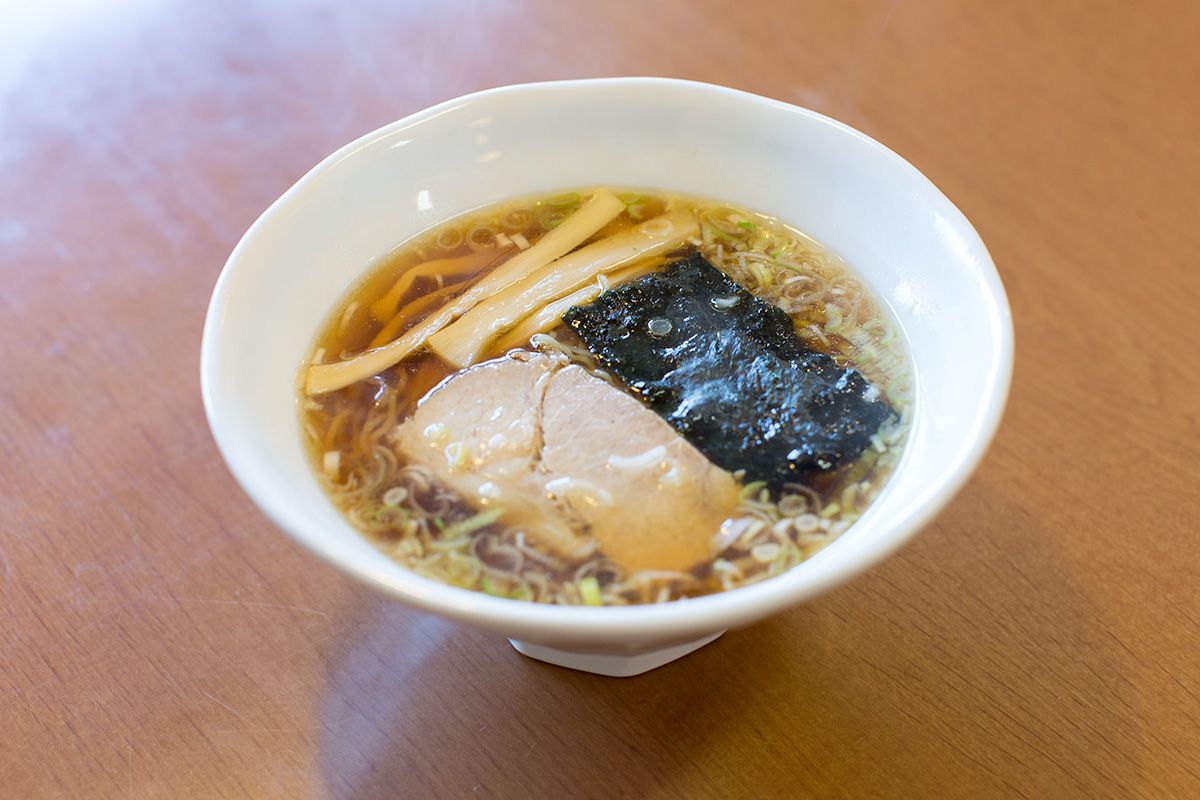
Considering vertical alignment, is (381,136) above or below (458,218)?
above

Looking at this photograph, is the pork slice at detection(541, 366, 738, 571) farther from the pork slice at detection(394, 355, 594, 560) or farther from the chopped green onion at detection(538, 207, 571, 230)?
the chopped green onion at detection(538, 207, 571, 230)

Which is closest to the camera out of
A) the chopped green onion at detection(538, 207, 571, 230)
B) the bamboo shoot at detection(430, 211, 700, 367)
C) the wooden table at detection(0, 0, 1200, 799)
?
the wooden table at detection(0, 0, 1200, 799)

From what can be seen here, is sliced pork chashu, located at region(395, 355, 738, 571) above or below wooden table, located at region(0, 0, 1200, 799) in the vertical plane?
above

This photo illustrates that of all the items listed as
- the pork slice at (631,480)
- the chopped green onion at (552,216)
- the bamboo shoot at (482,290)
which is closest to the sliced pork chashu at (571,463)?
the pork slice at (631,480)

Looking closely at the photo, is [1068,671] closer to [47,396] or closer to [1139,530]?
[1139,530]

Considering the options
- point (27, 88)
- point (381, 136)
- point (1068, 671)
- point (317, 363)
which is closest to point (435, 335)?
point (317, 363)

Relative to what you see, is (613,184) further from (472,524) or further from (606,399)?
(472,524)

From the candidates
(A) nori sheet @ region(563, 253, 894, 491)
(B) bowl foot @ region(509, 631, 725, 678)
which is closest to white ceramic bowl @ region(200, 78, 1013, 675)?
(B) bowl foot @ region(509, 631, 725, 678)
